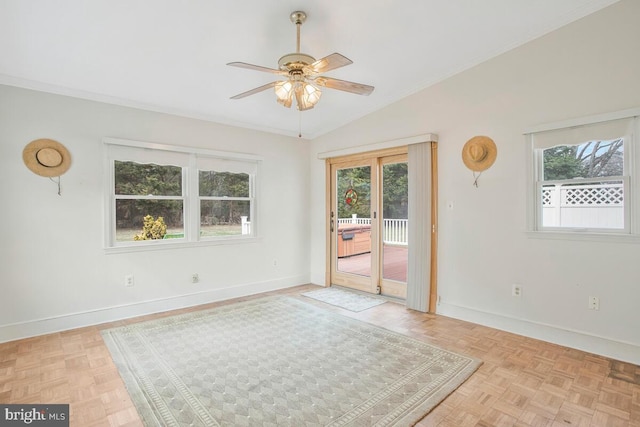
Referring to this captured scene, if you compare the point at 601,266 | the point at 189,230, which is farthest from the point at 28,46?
the point at 601,266

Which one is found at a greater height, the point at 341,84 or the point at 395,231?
the point at 341,84

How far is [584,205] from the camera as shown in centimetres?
313

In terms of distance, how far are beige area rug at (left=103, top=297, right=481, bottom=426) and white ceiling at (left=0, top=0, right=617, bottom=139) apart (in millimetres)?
2656

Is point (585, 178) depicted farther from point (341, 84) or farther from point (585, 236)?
point (341, 84)

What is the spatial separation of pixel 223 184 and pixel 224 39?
222 centimetres

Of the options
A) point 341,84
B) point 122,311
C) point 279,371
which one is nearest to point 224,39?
point 341,84

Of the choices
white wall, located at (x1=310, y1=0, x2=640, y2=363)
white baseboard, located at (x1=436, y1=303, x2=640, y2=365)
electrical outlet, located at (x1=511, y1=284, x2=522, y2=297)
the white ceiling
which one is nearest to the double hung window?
white wall, located at (x1=310, y1=0, x2=640, y2=363)

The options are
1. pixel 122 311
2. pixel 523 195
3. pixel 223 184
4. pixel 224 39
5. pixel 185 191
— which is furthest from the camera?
pixel 223 184

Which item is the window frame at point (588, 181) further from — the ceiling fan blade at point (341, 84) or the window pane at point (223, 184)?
the window pane at point (223, 184)

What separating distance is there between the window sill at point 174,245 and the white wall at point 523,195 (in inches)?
106

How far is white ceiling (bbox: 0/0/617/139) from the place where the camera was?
Answer: 8.46ft

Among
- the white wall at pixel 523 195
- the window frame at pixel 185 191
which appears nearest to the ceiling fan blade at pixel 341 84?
the white wall at pixel 523 195

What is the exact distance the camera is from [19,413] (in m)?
2.09

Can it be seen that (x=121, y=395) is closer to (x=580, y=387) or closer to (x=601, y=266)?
(x=580, y=387)
